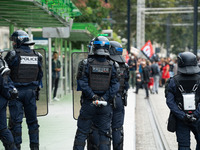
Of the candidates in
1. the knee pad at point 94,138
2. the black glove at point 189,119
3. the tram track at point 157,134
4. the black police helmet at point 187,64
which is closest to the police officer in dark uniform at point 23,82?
the knee pad at point 94,138

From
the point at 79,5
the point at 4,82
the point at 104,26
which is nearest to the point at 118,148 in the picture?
the point at 4,82

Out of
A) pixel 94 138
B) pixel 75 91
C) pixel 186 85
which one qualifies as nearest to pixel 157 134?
pixel 75 91

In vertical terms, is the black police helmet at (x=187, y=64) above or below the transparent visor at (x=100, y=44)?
below

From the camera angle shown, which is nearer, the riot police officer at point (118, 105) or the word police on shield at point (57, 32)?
the riot police officer at point (118, 105)

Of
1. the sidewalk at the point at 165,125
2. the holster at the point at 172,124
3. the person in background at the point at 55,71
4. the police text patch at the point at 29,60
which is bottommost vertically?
the sidewalk at the point at 165,125

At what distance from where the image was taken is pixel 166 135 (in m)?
10.6

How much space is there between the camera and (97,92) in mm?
6531

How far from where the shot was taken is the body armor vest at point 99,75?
6473mm

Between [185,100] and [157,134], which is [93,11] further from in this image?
[185,100]

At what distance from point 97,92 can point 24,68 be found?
1.22m

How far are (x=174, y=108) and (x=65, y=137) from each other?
3.83 meters

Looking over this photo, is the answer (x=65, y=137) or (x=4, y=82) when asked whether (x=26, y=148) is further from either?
(x=4, y=82)

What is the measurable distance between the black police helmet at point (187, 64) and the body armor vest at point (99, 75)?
3.16 ft

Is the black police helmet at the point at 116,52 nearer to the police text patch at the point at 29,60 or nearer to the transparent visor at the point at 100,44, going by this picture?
the transparent visor at the point at 100,44
